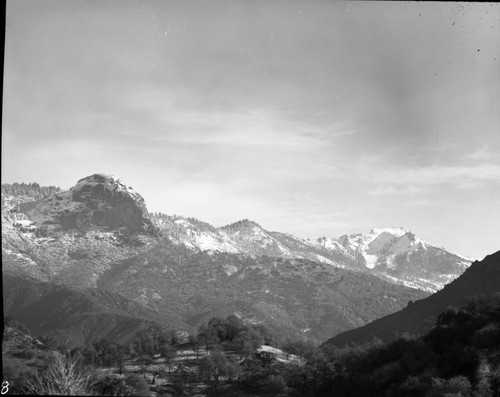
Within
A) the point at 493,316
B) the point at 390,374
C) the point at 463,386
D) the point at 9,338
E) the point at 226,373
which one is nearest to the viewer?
the point at 463,386

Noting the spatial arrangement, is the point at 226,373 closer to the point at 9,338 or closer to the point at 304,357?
the point at 304,357

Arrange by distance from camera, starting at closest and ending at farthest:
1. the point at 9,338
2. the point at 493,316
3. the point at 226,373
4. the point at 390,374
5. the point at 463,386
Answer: the point at 463,386, the point at 390,374, the point at 493,316, the point at 226,373, the point at 9,338

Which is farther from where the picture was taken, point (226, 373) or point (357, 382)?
point (226, 373)

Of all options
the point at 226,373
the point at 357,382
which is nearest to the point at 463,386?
the point at 357,382

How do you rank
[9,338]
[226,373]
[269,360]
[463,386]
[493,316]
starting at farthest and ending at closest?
[9,338]
[269,360]
[226,373]
[493,316]
[463,386]

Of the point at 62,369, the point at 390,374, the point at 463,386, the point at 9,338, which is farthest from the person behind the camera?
the point at 9,338

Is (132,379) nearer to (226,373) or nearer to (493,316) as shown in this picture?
(226,373)

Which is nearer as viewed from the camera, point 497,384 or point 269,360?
point 497,384

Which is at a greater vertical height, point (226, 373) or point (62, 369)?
point (62, 369)

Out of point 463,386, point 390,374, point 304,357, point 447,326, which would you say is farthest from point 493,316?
point 304,357
